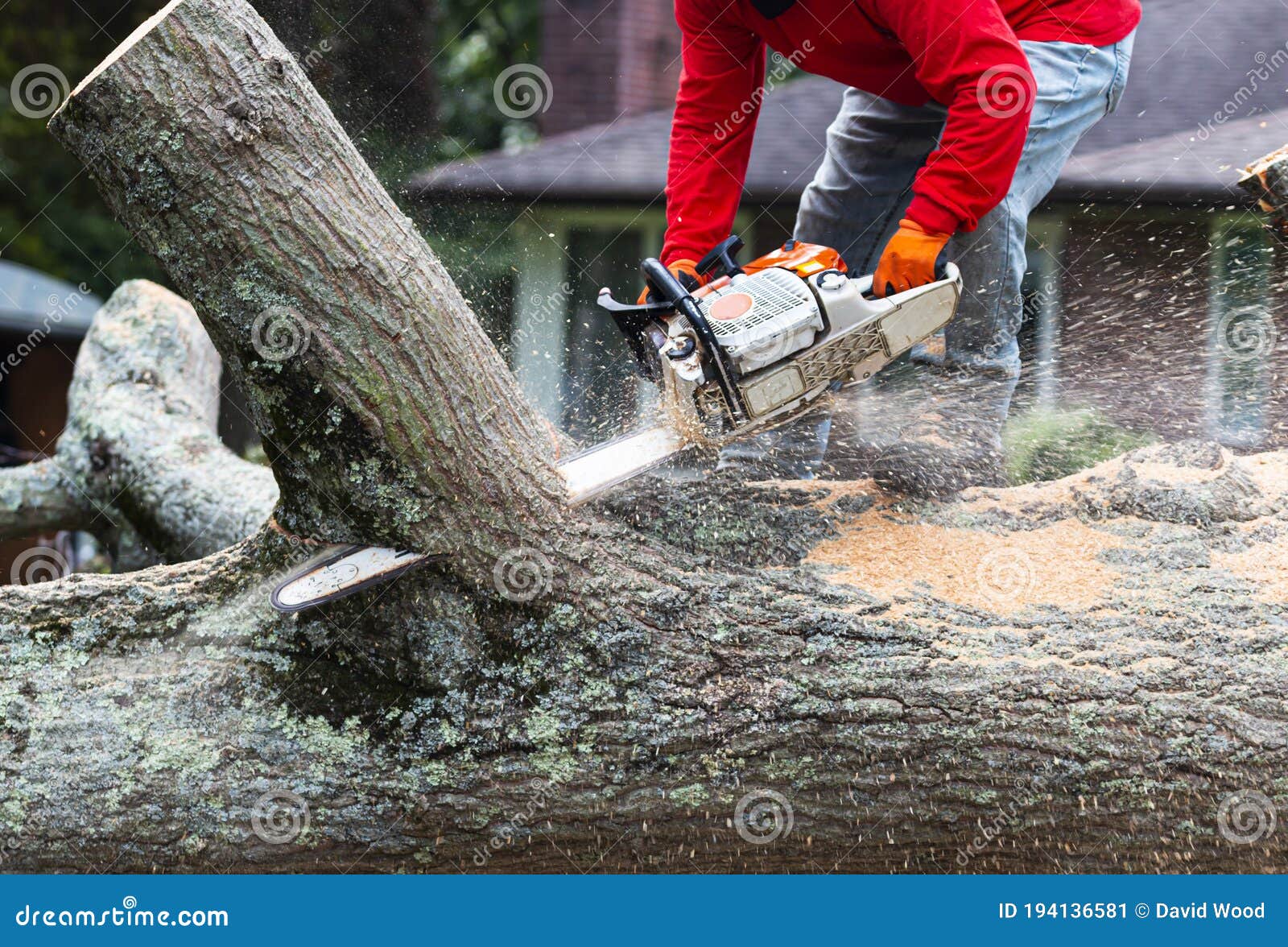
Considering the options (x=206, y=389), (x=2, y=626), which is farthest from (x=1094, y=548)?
(x=206, y=389)

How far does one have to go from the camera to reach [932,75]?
2.58 metres

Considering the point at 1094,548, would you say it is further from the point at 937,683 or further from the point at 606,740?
the point at 606,740

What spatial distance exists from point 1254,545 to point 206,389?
13.2 feet

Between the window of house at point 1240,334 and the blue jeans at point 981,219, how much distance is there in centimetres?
118

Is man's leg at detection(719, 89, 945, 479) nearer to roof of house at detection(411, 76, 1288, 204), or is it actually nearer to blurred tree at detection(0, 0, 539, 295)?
blurred tree at detection(0, 0, 539, 295)

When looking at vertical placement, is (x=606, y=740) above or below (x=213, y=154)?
below
